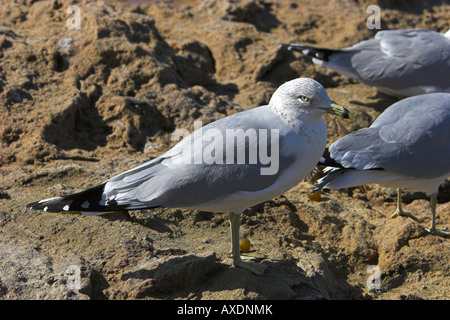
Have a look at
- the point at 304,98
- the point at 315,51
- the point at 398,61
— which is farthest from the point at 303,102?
the point at 398,61

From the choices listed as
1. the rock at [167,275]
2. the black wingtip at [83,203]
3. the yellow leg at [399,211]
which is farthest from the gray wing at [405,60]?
the black wingtip at [83,203]

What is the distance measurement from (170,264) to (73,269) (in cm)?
53

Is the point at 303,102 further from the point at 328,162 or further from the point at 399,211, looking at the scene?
the point at 399,211

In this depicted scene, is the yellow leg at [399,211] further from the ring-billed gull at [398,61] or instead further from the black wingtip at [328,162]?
the ring-billed gull at [398,61]

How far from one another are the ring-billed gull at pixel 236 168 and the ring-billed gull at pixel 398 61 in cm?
343

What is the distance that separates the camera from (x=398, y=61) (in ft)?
22.4

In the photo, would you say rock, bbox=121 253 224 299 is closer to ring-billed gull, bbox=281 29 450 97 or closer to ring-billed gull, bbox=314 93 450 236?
ring-billed gull, bbox=314 93 450 236

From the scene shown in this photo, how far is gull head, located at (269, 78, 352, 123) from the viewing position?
3537mm

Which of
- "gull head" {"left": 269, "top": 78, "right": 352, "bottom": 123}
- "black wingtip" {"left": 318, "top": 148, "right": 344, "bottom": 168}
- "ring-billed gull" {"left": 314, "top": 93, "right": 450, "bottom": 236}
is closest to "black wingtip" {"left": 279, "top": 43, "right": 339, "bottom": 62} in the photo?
"ring-billed gull" {"left": 314, "top": 93, "right": 450, "bottom": 236}

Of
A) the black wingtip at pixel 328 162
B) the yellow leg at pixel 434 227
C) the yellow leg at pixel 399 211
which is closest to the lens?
the black wingtip at pixel 328 162

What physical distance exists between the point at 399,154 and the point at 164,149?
1.99m

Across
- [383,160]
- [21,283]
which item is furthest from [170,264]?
[383,160]

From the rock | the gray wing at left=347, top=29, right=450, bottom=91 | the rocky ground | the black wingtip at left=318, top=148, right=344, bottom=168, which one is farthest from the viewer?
the gray wing at left=347, top=29, right=450, bottom=91

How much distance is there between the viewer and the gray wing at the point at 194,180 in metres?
3.50
